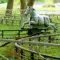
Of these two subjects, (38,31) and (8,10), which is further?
(8,10)

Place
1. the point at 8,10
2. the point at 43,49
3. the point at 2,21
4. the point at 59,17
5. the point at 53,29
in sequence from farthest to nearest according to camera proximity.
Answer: the point at 59,17
the point at 8,10
the point at 2,21
the point at 53,29
the point at 43,49

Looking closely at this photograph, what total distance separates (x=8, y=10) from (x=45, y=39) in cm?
902

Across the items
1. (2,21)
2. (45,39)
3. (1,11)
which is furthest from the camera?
(1,11)

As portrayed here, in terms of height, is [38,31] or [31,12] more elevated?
[31,12]

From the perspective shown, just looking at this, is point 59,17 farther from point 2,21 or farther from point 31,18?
point 31,18

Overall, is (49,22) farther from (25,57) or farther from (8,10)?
(8,10)

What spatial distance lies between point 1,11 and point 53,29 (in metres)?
11.1

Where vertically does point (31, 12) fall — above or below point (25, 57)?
above

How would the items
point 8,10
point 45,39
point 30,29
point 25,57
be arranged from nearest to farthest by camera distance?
point 25,57 < point 45,39 < point 30,29 < point 8,10

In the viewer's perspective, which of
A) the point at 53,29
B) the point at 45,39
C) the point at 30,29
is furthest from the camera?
the point at 53,29

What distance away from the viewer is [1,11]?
65.7 feet

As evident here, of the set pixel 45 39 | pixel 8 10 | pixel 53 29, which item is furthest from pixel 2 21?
pixel 45 39

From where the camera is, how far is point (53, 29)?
9367 millimetres

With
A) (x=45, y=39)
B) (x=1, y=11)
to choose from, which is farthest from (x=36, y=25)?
(x=1, y=11)
